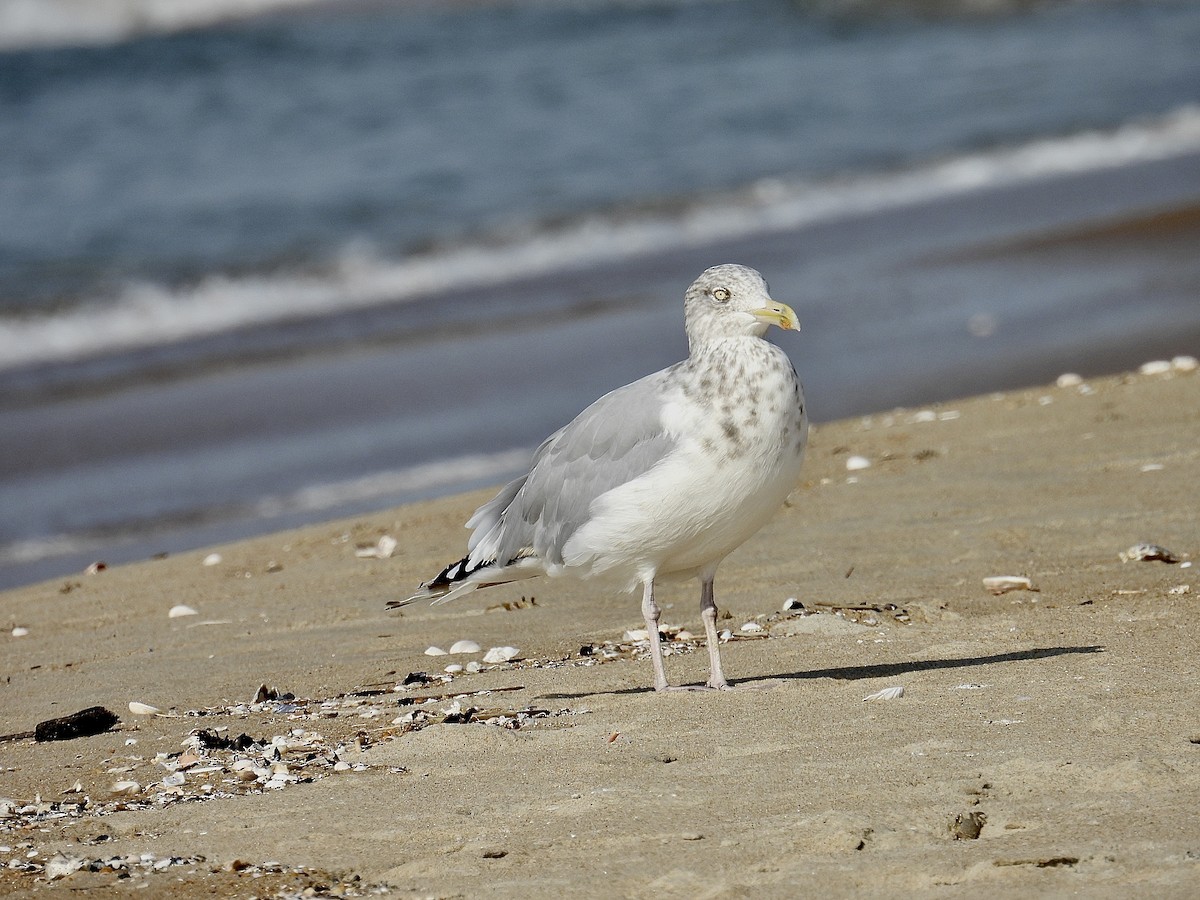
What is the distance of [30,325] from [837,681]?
36.5 ft

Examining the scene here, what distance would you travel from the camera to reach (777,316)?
4.95 m

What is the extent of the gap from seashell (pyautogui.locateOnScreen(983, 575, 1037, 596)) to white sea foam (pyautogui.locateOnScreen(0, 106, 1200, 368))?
954 centimetres

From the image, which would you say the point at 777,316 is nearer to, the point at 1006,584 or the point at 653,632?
the point at 653,632

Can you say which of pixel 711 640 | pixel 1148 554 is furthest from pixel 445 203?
pixel 711 640

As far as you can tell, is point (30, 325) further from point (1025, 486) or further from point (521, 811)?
point (521, 811)

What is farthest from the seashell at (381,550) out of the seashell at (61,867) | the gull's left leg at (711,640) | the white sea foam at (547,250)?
the white sea foam at (547,250)

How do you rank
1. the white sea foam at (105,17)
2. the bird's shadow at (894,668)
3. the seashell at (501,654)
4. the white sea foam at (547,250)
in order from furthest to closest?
the white sea foam at (105,17), the white sea foam at (547,250), the seashell at (501,654), the bird's shadow at (894,668)

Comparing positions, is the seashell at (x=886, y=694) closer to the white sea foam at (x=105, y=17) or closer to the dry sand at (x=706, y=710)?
the dry sand at (x=706, y=710)

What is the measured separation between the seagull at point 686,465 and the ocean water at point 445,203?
12.9ft

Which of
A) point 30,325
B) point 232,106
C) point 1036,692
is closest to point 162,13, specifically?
point 232,106

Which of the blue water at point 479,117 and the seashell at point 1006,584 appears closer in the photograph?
the seashell at point 1006,584

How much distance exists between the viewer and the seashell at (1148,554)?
20.0 feet

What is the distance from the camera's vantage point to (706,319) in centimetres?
504

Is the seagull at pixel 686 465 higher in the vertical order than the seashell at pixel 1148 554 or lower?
higher
